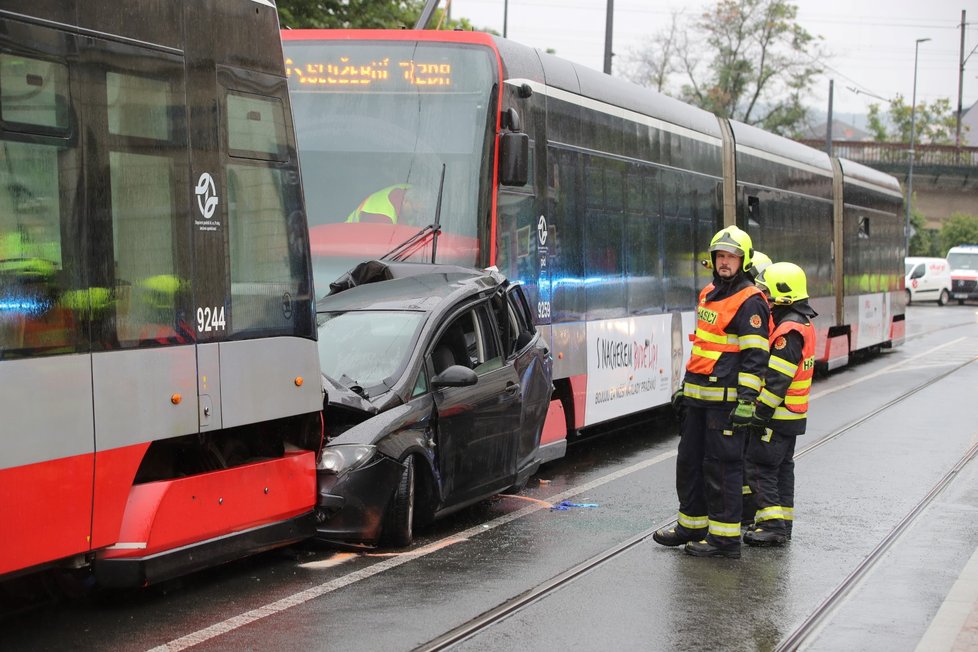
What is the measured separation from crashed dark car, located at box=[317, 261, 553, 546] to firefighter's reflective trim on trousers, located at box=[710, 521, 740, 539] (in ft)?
5.39

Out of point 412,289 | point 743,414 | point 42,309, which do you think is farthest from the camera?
point 412,289

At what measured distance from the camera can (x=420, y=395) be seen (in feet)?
28.3

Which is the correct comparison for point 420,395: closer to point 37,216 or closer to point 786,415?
point 786,415

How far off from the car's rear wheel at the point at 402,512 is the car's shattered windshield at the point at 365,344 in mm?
599

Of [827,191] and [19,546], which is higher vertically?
[827,191]

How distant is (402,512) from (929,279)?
52.7 m

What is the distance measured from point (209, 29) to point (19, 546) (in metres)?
2.86

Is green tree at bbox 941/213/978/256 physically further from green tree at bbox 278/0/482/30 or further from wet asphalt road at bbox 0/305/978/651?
wet asphalt road at bbox 0/305/978/651

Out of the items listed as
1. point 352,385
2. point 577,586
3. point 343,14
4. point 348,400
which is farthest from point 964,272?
point 577,586

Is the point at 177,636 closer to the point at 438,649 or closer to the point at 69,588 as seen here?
the point at 69,588

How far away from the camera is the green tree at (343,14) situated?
18536 millimetres

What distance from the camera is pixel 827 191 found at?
23656 mm

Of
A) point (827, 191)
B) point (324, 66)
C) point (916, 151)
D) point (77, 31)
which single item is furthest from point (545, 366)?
point (916, 151)

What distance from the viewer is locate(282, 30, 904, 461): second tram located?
10930mm
